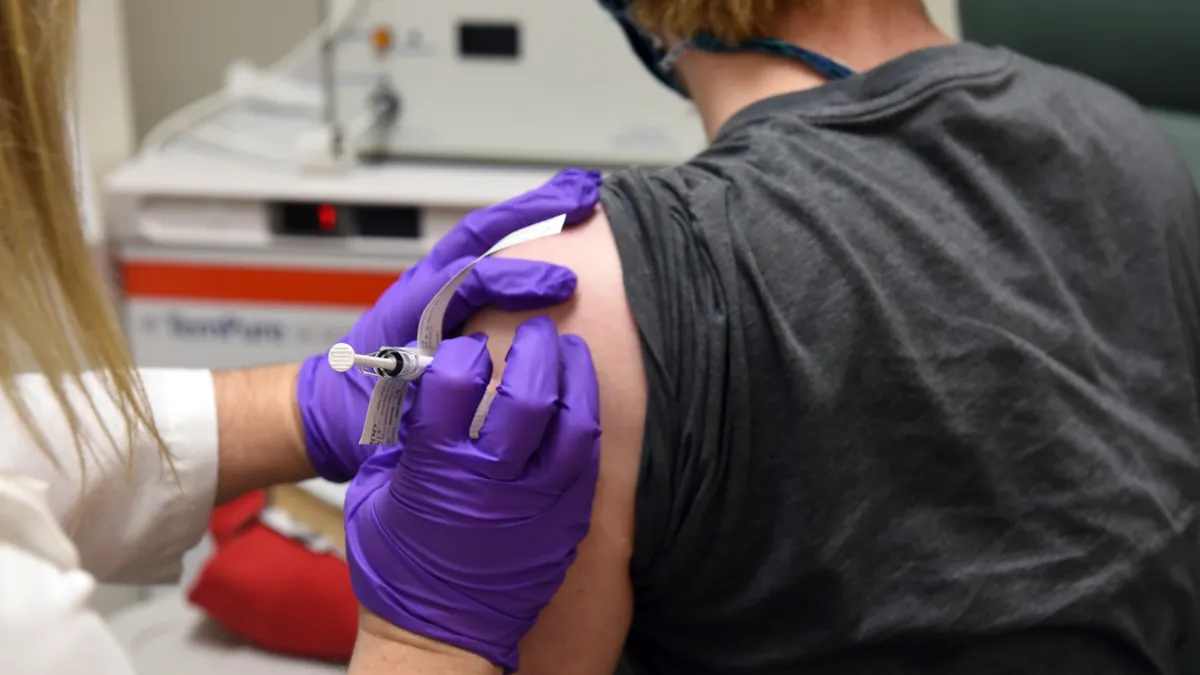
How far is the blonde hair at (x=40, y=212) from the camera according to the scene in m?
0.52

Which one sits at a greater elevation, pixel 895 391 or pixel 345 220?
pixel 895 391

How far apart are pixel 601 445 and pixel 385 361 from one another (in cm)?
14

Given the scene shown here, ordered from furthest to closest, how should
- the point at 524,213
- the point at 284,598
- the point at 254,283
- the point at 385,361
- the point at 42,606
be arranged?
the point at 254,283 < the point at 284,598 < the point at 524,213 < the point at 385,361 < the point at 42,606

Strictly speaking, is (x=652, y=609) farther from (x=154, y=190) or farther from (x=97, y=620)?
(x=154, y=190)

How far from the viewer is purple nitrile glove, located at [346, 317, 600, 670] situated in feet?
2.14

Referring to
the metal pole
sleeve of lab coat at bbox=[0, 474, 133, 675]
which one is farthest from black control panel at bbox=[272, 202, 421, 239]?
sleeve of lab coat at bbox=[0, 474, 133, 675]

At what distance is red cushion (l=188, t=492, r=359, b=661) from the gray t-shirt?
762 mm

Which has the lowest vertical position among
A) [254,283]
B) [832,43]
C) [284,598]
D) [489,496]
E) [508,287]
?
[284,598]

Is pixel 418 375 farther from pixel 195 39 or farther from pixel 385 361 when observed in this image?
pixel 195 39

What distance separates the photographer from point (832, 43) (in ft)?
2.64

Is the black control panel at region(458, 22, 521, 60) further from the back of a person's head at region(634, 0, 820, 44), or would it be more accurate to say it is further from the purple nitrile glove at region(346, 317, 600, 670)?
the purple nitrile glove at region(346, 317, 600, 670)

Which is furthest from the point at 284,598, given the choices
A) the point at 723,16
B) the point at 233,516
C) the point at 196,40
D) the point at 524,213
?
the point at 196,40

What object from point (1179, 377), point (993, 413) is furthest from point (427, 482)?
point (1179, 377)

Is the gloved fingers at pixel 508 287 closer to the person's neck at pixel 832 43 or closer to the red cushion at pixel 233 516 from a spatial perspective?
the person's neck at pixel 832 43
